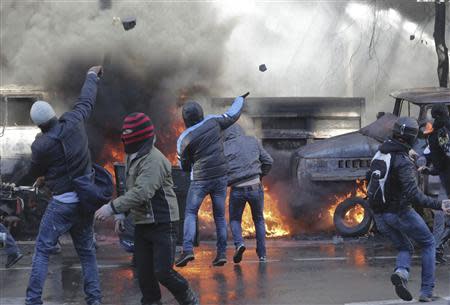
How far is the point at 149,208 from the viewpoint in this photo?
6.88 meters

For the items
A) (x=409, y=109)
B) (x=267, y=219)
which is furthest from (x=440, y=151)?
(x=267, y=219)

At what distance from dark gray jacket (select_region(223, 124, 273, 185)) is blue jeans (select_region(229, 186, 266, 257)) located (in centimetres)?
16

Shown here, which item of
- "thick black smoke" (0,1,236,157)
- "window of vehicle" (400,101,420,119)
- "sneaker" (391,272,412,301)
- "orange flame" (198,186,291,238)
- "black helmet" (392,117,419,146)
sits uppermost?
"thick black smoke" (0,1,236,157)

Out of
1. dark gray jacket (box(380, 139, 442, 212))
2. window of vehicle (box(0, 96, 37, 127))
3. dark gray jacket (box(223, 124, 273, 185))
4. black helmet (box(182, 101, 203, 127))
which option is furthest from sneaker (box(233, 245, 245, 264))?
window of vehicle (box(0, 96, 37, 127))

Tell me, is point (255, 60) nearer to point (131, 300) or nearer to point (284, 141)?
point (284, 141)

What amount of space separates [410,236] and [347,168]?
454 cm

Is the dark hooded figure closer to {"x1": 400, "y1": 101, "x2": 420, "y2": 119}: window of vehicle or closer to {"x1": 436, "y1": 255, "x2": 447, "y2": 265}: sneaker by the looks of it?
{"x1": 436, "y1": 255, "x2": 447, "y2": 265}: sneaker

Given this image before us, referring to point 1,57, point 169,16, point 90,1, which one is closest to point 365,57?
point 169,16

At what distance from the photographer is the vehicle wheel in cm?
1195

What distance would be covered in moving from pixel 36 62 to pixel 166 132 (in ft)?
8.22

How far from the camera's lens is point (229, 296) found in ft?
26.9

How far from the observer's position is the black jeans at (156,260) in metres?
6.86

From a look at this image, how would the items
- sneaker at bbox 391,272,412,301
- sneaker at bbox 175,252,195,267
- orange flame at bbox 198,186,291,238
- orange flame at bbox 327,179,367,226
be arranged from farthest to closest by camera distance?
orange flame at bbox 198,186,291,238, orange flame at bbox 327,179,367,226, sneaker at bbox 175,252,195,267, sneaker at bbox 391,272,412,301

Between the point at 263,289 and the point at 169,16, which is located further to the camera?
the point at 169,16
